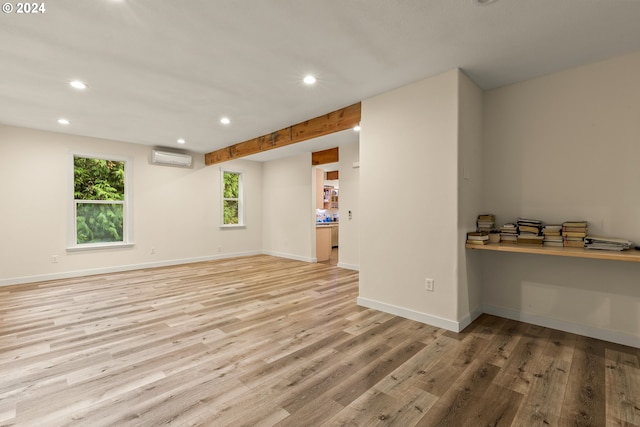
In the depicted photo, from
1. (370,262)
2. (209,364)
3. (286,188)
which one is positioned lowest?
(209,364)

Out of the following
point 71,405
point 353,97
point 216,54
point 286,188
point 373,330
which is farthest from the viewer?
point 286,188

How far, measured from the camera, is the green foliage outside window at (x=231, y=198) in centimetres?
739

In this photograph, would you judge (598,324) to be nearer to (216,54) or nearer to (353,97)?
(353,97)

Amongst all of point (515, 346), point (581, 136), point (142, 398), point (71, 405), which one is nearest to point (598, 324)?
point (515, 346)

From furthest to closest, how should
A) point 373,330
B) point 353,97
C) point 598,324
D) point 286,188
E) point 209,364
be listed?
point 286,188 → point 353,97 → point 373,330 → point 598,324 → point 209,364

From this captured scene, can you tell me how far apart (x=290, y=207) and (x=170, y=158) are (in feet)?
9.26

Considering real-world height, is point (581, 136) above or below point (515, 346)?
above

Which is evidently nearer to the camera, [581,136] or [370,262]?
Answer: [581,136]

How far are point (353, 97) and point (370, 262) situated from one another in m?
1.96

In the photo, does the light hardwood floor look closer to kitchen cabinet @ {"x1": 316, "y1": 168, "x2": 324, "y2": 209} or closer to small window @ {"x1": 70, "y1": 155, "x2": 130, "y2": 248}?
small window @ {"x1": 70, "y1": 155, "x2": 130, "y2": 248}

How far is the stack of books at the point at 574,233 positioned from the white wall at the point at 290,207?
184 inches

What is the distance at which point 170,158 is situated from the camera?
6133mm

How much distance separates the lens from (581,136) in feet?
8.95

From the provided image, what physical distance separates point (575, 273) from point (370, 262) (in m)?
1.94
